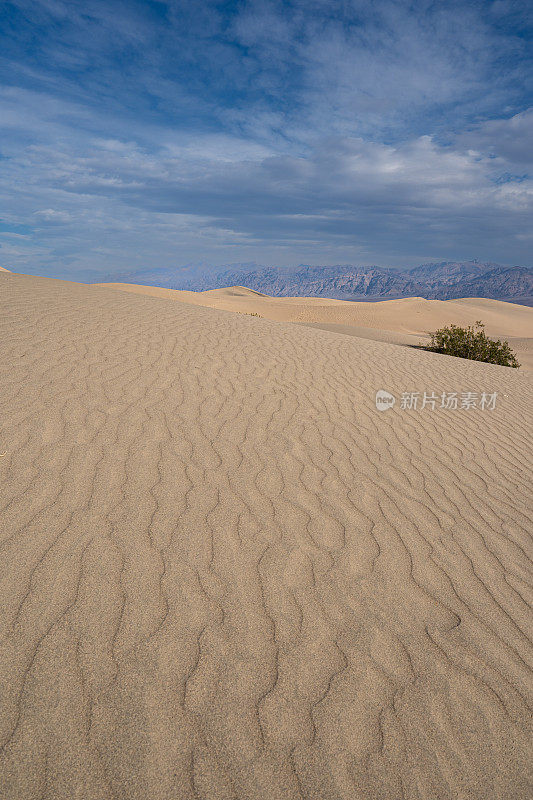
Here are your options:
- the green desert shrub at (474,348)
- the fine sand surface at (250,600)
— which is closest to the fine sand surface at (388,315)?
the green desert shrub at (474,348)

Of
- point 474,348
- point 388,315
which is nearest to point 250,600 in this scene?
point 474,348

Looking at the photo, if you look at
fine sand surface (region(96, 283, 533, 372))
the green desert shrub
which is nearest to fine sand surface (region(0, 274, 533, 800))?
the green desert shrub

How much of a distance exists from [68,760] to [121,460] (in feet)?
7.41

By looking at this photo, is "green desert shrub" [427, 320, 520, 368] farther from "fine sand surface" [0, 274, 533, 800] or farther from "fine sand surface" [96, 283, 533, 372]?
"fine sand surface" [96, 283, 533, 372]

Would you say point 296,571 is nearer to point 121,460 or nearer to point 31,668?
point 31,668

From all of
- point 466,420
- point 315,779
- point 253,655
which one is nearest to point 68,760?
point 253,655

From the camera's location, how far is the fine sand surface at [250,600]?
1.84 m

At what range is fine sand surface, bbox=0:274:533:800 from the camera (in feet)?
6.04

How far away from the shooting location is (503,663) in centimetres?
240

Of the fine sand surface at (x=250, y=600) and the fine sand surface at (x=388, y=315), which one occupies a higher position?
the fine sand surface at (x=250, y=600)

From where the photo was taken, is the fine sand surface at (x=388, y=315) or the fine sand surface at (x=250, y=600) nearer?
the fine sand surface at (x=250, y=600)

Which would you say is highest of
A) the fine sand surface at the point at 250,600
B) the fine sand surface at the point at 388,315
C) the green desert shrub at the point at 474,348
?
the fine sand surface at the point at 250,600

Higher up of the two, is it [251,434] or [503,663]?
[251,434]

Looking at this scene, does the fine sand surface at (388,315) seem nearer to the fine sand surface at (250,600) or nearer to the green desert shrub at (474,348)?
the green desert shrub at (474,348)
